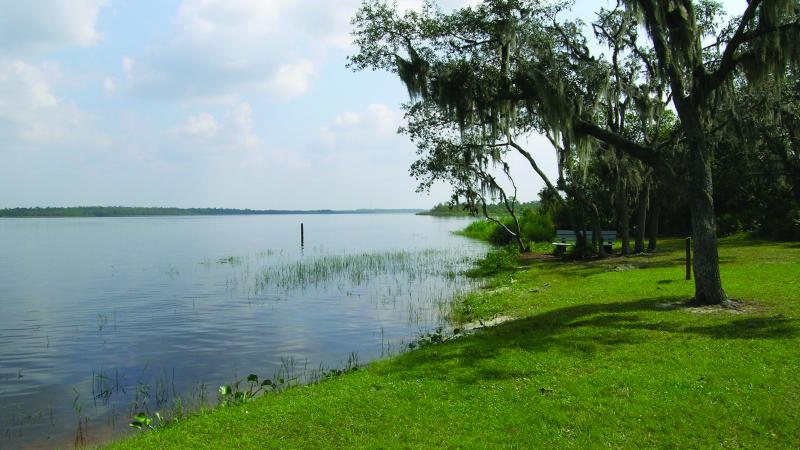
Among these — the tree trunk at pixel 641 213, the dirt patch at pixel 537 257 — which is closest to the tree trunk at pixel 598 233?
the tree trunk at pixel 641 213

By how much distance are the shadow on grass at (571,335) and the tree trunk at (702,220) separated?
0.91 m

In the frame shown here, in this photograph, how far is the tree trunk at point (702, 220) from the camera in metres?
12.3

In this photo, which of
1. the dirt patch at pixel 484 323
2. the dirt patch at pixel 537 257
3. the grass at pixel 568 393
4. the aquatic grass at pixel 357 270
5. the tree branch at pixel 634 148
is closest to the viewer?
the grass at pixel 568 393

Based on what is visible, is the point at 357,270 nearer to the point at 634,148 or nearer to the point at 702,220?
the point at 634,148

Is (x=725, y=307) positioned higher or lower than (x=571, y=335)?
higher

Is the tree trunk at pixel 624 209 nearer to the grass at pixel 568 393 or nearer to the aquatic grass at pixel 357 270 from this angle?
the aquatic grass at pixel 357 270

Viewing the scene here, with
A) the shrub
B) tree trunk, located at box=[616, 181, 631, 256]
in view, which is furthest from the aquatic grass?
tree trunk, located at box=[616, 181, 631, 256]

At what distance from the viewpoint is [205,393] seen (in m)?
10.3

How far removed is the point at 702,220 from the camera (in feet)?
40.8

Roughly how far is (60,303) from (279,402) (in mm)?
17589

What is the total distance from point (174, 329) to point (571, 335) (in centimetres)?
1171

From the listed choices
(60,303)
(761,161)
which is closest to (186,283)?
(60,303)

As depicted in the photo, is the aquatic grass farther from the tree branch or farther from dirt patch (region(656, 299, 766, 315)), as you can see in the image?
dirt patch (region(656, 299, 766, 315))

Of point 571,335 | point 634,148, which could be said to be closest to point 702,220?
point 634,148
